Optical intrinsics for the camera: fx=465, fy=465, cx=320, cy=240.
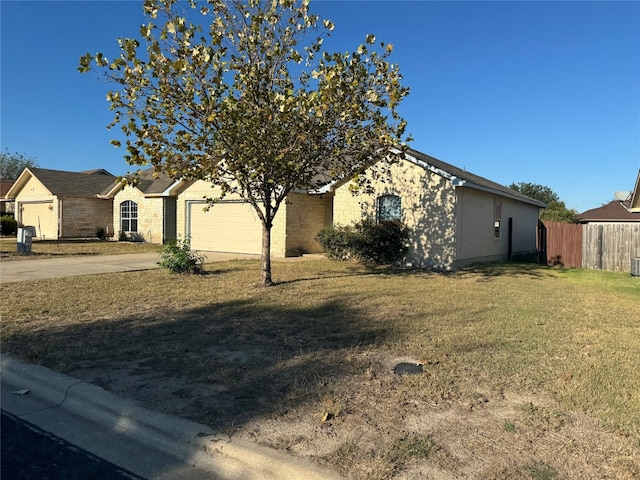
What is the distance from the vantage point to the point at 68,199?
2958cm

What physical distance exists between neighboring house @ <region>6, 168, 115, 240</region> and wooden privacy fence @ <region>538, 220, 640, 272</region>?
85.3ft

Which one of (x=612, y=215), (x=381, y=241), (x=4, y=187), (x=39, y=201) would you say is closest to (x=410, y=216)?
(x=381, y=241)

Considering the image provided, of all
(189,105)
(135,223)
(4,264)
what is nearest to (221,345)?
(189,105)

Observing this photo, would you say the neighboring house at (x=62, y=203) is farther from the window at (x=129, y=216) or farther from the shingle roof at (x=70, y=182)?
the window at (x=129, y=216)

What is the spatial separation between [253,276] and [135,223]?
17.5m

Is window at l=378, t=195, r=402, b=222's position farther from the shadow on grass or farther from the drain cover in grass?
the drain cover in grass

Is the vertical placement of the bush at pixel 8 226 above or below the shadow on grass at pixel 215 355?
above

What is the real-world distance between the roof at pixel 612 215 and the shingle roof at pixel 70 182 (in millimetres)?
33343

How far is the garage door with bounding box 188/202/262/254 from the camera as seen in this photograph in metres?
19.7

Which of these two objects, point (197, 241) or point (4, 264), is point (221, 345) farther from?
point (197, 241)

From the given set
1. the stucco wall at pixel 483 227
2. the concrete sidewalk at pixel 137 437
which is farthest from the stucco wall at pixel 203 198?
the concrete sidewalk at pixel 137 437

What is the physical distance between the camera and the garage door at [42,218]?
97.6 feet

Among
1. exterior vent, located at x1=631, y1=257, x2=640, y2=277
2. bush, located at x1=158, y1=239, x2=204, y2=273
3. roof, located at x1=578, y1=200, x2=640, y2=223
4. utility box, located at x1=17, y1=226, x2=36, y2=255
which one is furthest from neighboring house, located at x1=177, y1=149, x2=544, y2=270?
roof, located at x1=578, y1=200, x2=640, y2=223

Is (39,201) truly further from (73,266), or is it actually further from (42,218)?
(73,266)
